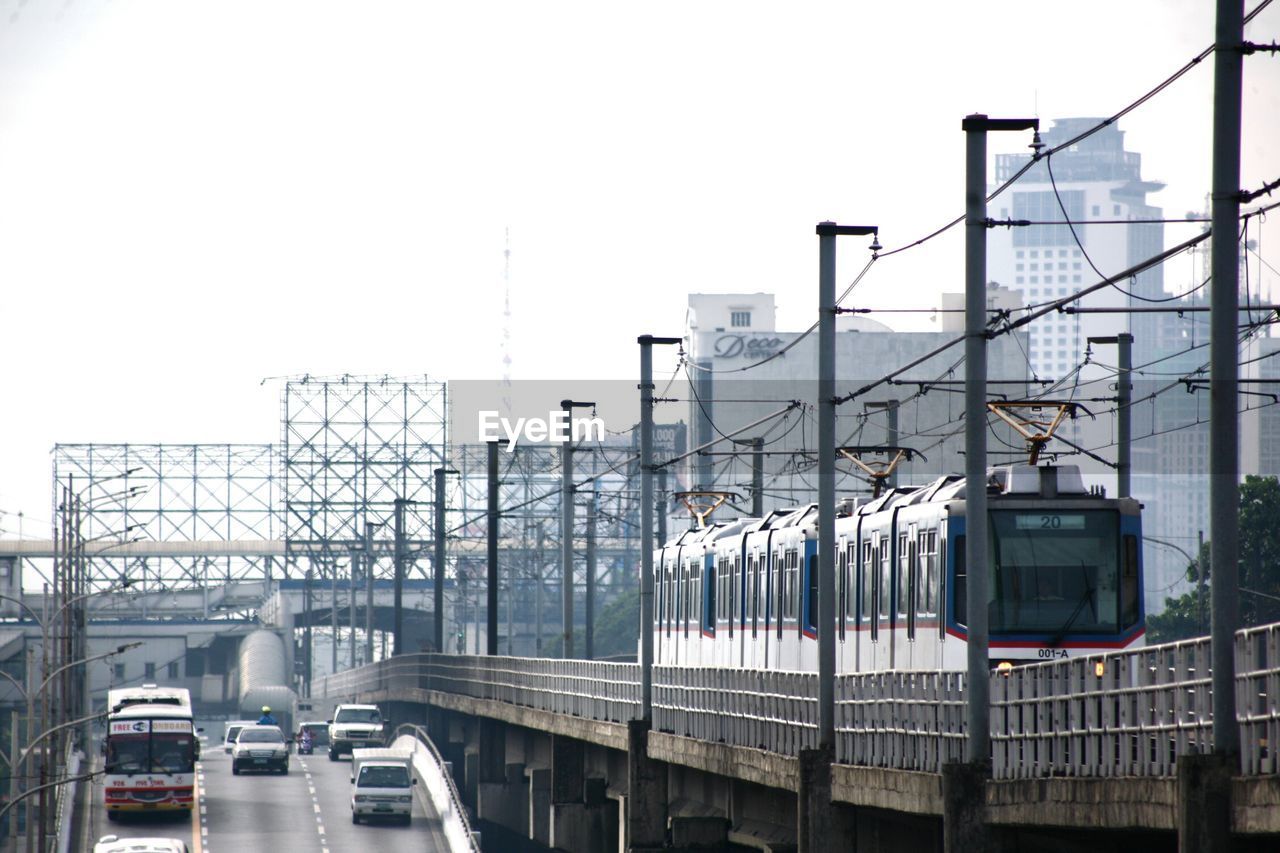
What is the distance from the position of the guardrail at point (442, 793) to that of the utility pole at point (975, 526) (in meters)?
34.3

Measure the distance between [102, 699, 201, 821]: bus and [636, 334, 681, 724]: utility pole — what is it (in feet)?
75.8

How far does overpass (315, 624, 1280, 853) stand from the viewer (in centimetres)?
1538

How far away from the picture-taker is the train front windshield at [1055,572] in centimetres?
2622

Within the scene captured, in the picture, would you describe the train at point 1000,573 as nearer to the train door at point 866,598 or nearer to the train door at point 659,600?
the train door at point 866,598

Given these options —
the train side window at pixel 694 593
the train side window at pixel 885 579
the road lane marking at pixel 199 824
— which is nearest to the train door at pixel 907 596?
the train side window at pixel 885 579

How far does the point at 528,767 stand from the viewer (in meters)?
63.0

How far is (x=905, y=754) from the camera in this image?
2306cm

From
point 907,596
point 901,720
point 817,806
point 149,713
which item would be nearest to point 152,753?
point 149,713

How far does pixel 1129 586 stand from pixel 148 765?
39350 millimetres

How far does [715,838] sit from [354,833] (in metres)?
24.4

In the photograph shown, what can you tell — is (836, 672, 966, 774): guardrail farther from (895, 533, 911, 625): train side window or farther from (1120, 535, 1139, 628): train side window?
(1120, 535, 1139, 628): train side window

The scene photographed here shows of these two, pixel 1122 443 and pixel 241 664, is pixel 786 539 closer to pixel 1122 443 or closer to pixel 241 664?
pixel 1122 443

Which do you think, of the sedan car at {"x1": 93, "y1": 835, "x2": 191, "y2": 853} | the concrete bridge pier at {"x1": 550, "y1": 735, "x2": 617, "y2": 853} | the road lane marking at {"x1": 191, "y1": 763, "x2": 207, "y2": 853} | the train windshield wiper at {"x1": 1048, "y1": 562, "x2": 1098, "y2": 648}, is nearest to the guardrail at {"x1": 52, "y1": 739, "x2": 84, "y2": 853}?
the road lane marking at {"x1": 191, "y1": 763, "x2": 207, "y2": 853}

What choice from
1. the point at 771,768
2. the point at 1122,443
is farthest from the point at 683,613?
the point at 771,768
